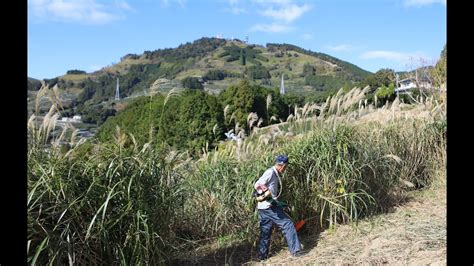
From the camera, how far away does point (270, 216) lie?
542 cm

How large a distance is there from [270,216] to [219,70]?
92020 mm

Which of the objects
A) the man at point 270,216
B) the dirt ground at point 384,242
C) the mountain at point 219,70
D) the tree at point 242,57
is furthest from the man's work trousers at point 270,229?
the tree at point 242,57

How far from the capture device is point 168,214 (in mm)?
4363

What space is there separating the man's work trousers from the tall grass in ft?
1.05

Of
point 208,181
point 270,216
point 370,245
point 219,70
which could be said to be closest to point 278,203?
point 270,216

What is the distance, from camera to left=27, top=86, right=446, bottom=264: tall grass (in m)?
3.74

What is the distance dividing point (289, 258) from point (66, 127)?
9.47ft

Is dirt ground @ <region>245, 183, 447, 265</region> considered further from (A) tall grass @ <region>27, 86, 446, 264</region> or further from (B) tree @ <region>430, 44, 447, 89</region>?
(B) tree @ <region>430, 44, 447, 89</region>

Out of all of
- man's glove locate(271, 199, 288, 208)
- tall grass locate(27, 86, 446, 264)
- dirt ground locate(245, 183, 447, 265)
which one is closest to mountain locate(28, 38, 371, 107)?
tall grass locate(27, 86, 446, 264)

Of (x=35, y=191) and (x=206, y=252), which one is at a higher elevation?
(x=35, y=191)

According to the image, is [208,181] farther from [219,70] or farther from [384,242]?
[219,70]

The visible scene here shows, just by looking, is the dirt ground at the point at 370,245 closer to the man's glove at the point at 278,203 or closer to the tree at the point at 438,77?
the man's glove at the point at 278,203
